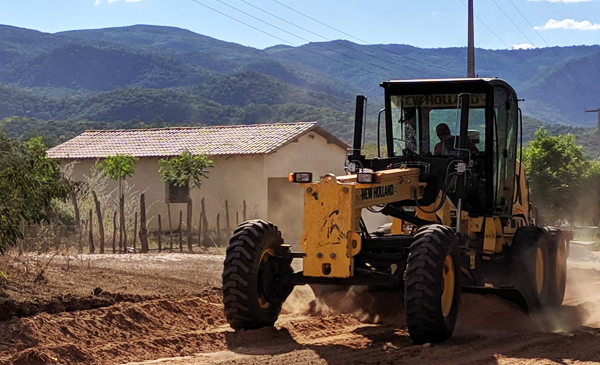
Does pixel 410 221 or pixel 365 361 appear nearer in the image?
pixel 365 361

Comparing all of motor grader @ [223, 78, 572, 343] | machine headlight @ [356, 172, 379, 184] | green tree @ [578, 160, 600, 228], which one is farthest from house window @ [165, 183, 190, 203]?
machine headlight @ [356, 172, 379, 184]

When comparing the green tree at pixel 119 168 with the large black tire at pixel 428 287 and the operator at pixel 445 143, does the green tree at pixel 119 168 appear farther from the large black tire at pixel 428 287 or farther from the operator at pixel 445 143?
the large black tire at pixel 428 287

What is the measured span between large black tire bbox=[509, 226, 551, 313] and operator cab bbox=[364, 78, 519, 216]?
Result: 0.51m

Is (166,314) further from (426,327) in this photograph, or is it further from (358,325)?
(426,327)

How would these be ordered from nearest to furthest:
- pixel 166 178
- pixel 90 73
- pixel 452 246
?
pixel 452 246 < pixel 166 178 < pixel 90 73

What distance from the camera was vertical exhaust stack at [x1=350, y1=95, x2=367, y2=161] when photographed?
11250 mm

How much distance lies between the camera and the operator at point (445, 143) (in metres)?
11.3

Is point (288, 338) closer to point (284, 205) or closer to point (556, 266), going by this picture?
point (556, 266)

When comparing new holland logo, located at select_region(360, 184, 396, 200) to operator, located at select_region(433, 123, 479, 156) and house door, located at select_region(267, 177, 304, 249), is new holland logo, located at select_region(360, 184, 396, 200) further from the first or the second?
house door, located at select_region(267, 177, 304, 249)

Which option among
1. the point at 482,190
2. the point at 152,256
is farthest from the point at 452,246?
the point at 152,256

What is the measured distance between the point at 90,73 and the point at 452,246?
196m

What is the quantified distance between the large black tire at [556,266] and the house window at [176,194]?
1879 cm

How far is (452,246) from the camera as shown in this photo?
9.19m

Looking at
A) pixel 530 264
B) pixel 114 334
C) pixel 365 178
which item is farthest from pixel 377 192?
pixel 114 334
